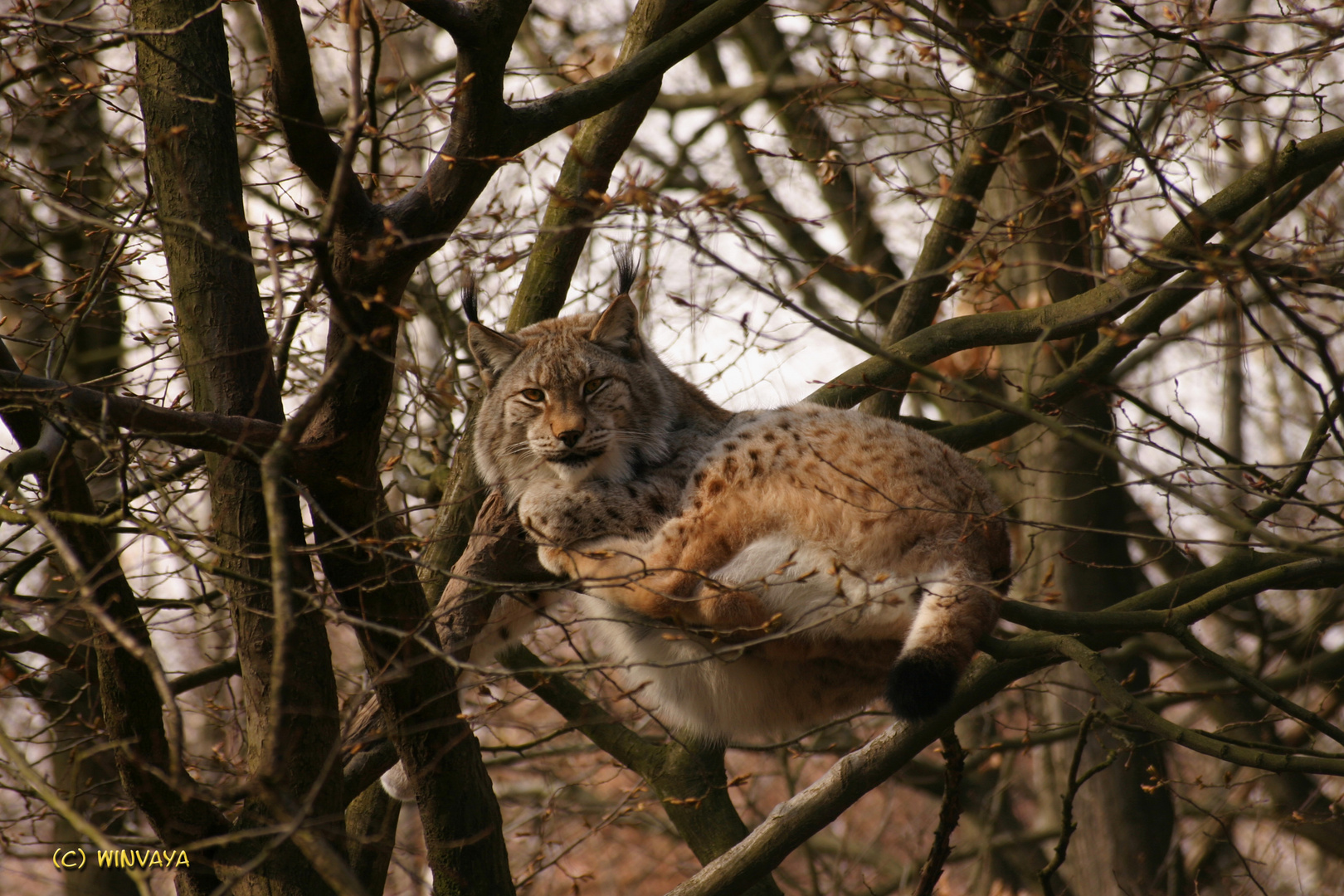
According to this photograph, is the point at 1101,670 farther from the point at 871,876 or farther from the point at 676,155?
the point at 871,876

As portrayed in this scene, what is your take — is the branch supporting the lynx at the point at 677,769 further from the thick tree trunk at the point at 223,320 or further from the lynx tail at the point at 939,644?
the lynx tail at the point at 939,644

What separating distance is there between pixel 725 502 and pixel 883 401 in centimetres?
155

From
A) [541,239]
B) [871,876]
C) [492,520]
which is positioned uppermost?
[541,239]

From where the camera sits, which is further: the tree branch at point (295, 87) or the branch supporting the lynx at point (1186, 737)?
the branch supporting the lynx at point (1186, 737)

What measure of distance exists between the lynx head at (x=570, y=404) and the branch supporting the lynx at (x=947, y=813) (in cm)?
168

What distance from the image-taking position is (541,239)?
208 inches

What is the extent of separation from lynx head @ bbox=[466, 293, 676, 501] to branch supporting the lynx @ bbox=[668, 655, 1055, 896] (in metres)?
1.51

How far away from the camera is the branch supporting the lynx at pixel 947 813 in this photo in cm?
416

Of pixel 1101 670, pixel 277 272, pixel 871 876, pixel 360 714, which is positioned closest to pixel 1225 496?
pixel 1101 670

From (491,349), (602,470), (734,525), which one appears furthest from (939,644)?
(491,349)

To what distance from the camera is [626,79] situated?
3.85 metres

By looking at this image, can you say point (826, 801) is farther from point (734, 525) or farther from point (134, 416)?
point (134, 416)

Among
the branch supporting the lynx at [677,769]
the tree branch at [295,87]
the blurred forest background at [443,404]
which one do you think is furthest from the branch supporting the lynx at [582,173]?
the tree branch at [295,87]

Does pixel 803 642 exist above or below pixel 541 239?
below
